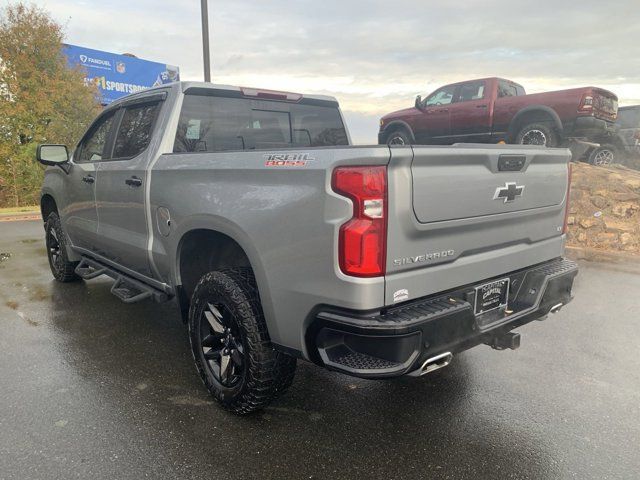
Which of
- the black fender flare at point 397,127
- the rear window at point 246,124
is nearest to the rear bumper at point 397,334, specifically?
the rear window at point 246,124

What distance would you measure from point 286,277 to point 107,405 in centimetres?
157

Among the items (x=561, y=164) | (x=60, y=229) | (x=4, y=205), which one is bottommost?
(x=4, y=205)

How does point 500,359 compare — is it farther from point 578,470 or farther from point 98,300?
point 98,300

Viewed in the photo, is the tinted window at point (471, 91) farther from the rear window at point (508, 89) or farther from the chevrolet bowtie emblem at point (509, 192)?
the chevrolet bowtie emblem at point (509, 192)

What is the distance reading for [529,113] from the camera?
9562 millimetres

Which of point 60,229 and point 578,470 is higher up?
point 60,229

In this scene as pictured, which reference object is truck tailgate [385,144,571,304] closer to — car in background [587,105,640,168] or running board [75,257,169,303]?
running board [75,257,169,303]

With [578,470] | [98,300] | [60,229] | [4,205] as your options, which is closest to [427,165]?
[578,470]

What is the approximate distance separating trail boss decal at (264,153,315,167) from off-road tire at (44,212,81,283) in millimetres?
3728

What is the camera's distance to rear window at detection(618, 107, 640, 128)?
13078mm

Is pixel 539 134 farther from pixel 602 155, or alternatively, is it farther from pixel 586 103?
pixel 602 155

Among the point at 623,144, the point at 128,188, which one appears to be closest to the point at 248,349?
the point at 128,188

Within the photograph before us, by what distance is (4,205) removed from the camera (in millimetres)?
16219

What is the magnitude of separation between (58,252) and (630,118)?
14.1 m
